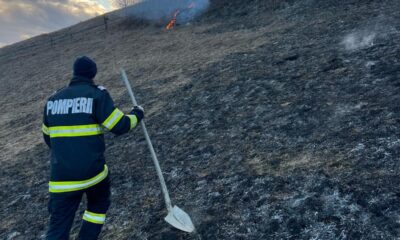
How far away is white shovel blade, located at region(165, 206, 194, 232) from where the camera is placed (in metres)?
4.43

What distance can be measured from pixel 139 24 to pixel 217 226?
70.9ft

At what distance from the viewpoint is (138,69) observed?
13547 millimetres

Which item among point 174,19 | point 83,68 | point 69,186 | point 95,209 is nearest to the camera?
point 69,186

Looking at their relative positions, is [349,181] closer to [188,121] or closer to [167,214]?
[167,214]

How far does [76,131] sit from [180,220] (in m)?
1.60

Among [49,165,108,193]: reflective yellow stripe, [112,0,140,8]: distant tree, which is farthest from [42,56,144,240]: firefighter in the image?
[112,0,140,8]: distant tree

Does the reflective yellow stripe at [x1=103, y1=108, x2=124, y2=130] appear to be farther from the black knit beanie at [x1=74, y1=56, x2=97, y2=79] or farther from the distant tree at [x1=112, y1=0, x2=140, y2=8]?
the distant tree at [x1=112, y1=0, x2=140, y2=8]

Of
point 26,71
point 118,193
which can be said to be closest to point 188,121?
point 118,193

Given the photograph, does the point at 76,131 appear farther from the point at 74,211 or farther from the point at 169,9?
the point at 169,9

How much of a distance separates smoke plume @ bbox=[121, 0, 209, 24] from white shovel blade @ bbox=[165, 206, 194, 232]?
16770 millimetres

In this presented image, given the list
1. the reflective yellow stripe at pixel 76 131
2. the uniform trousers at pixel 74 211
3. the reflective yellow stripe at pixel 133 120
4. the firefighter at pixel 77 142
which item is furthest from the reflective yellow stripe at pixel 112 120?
the uniform trousers at pixel 74 211

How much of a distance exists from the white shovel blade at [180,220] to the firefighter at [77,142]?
869mm

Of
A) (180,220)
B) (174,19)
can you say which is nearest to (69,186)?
(180,220)

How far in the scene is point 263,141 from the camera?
5977 millimetres
